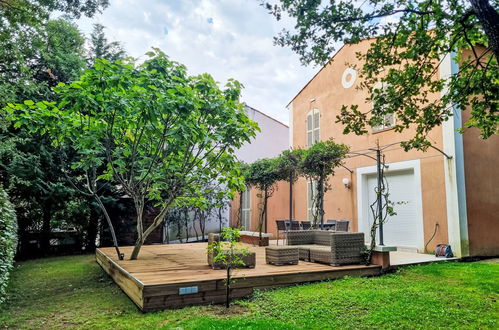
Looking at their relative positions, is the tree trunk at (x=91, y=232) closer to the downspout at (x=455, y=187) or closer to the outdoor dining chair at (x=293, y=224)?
the outdoor dining chair at (x=293, y=224)

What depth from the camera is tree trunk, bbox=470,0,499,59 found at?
8.82 ft

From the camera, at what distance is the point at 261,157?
1547cm

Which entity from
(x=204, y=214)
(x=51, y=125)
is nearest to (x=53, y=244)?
(x=204, y=214)

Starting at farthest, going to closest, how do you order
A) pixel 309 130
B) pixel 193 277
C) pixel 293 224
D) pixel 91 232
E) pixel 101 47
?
pixel 309 130 < pixel 101 47 < pixel 91 232 < pixel 293 224 < pixel 193 277

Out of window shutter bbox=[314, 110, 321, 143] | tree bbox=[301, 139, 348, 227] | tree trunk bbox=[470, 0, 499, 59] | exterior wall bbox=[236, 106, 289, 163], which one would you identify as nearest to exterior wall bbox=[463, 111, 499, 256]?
tree bbox=[301, 139, 348, 227]

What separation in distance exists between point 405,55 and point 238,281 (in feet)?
11.8

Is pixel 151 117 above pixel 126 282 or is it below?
above

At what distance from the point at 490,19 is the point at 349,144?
7.67m

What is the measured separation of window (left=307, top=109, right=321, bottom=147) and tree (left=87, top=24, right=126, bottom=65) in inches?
272

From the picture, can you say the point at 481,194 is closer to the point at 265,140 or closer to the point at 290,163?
the point at 290,163

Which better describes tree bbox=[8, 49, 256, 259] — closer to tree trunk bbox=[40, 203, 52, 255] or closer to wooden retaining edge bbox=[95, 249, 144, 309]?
wooden retaining edge bbox=[95, 249, 144, 309]

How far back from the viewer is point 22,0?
594cm

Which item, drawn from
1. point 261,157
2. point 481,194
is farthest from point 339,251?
point 261,157

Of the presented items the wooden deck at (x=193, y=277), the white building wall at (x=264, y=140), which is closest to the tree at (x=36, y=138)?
the wooden deck at (x=193, y=277)
